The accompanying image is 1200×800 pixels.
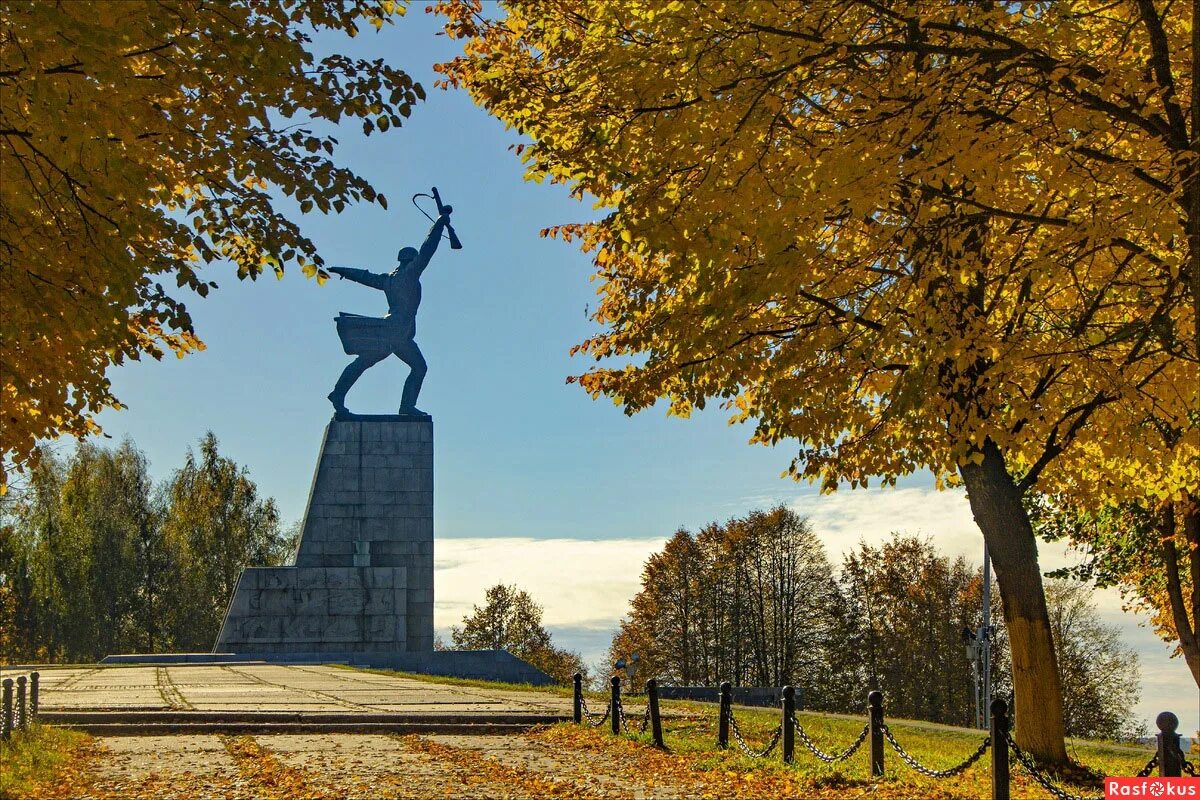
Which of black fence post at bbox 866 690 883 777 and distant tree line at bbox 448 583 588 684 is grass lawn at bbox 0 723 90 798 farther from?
distant tree line at bbox 448 583 588 684

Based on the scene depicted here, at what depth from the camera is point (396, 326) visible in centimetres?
3847

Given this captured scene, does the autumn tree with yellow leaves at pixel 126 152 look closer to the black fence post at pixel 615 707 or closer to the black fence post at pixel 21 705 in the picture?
the black fence post at pixel 21 705

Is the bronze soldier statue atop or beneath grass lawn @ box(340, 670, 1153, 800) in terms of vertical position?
atop

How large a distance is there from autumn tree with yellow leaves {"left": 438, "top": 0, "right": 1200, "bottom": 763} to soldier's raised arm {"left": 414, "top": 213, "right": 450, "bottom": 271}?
26344 millimetres

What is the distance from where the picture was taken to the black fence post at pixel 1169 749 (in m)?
8.46

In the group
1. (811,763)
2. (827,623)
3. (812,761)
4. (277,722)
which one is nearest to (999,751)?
(811,763)

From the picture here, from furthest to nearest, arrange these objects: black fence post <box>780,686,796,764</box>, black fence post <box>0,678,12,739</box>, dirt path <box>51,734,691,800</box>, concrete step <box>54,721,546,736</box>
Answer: concrete step <box>54,721,546,736</box>
black fence post <box>0,678,12,739</box>
black fence post <box>780,686,796,764</box>
dirt path <box>51,734,691,800</box>

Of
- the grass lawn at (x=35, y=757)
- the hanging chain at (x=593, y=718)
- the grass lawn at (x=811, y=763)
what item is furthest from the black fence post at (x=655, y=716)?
the grass lawn at (x=35, y=757)

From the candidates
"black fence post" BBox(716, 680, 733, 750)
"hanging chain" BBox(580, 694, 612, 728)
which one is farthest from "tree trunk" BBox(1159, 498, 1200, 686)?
"hanging chain" BBox(580, 694, 612, 728)

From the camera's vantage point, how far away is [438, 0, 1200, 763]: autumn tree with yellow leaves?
899 centimetres

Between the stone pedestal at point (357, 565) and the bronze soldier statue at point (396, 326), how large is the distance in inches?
51.7

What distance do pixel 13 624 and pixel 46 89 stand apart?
50.4 meters

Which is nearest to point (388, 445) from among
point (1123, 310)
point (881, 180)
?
point (1123, 310)

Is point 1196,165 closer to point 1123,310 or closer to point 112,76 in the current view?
point 1123,310
